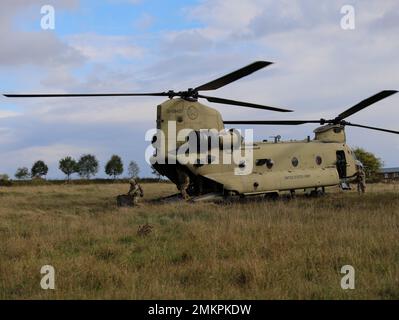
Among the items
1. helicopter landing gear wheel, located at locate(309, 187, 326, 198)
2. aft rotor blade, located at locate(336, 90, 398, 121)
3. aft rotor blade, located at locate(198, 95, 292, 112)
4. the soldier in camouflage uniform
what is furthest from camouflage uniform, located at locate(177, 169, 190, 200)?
the soldier in camouflage uniform

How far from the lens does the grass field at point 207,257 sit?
697cm

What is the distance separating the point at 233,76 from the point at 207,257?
10.2 meters

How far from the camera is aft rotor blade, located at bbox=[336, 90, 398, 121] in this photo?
21.8 metres

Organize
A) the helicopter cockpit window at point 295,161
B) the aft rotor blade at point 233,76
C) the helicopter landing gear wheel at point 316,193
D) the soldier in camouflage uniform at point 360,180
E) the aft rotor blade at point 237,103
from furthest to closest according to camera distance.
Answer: the soldier in camouflage uniform at point 360,180 < the helicopter landing gear wheel at point 316,193 < the helicopter cockpit window at point 295,161 < the aft rotor blade at point 237,103 < the aft rotor blade at point 233,76

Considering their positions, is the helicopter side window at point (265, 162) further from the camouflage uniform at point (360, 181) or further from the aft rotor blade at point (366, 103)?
the camouflage uniform at point (360, 181)

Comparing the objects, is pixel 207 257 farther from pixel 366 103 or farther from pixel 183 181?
pixel 366 103

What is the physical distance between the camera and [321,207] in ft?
58.2

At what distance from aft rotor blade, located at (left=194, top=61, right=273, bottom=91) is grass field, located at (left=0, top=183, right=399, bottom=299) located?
209 inches

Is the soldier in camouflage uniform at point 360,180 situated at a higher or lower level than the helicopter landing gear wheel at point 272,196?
higher

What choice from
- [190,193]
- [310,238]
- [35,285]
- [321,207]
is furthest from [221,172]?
[35,285]

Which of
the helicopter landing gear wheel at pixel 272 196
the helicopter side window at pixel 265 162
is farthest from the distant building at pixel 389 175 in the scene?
the helicopter side window at pixel 265 162

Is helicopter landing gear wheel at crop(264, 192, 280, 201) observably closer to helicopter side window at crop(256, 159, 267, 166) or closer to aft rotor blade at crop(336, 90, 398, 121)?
helicopter side window at crop(256, 159, 267, 166)

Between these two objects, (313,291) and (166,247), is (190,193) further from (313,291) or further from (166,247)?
(313,291)

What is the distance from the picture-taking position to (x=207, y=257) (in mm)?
9102
